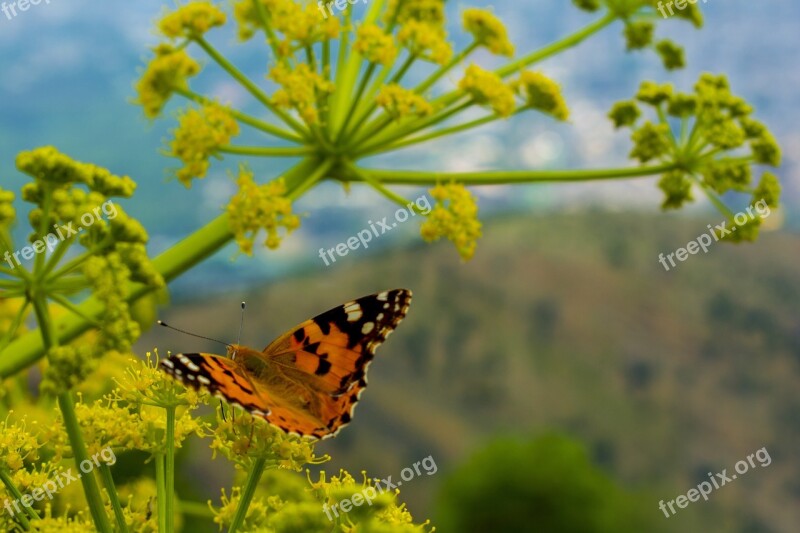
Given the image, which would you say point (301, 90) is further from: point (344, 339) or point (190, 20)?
point (344, 339)

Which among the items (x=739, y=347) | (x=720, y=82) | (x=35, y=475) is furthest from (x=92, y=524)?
(x=739, y=347)

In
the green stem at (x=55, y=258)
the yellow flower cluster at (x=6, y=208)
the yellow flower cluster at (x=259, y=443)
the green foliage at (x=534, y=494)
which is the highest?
the green foliage at (x=534, y=494)

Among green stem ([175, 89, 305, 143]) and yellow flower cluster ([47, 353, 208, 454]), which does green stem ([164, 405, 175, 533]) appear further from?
green stem ([175, 89, 305, 143])

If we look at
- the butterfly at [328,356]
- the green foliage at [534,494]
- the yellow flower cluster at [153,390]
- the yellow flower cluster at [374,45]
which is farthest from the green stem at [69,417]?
the green foliage at [534,494]

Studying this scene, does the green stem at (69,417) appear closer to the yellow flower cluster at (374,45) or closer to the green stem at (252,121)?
the green stem at (252,121)

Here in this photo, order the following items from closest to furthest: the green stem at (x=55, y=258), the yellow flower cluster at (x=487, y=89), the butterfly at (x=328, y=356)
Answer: the green stem at (x=55, y=258)
the butterfly at (x=328, y=356)
the yellow flower cluster at (x=487, y=89)

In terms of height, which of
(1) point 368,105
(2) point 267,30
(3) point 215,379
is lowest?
(3) point 215,379

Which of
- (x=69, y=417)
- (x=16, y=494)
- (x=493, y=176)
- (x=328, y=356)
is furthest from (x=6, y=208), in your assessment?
(x=493, y=176)
